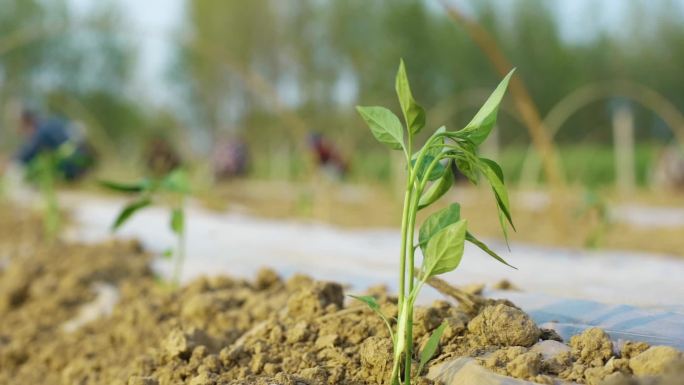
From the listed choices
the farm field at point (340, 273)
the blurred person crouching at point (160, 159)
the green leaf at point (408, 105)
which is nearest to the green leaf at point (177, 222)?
the farm field at point (340, 273)

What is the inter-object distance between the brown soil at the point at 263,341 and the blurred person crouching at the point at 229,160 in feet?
23.2

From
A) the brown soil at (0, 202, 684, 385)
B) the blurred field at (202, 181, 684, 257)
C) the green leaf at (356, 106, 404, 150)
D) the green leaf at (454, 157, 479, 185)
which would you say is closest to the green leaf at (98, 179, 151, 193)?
the brown soil at (0, 202, 684, 385)

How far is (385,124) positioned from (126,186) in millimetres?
942

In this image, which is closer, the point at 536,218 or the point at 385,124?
the point at 385,124

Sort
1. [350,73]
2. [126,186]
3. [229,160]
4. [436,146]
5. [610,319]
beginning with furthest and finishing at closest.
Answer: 1. [350,73]
2. [229,160]
3. [126,186]
4. [610,319]
5. [436,146]

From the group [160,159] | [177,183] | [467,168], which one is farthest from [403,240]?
[160,159]

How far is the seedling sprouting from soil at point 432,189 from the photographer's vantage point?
42.2 inches

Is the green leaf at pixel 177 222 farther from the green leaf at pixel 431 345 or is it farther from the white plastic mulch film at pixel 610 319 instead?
the green leaf at pixel 431 345

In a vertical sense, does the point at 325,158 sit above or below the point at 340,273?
above

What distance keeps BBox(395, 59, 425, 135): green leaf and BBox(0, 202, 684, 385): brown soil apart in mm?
331

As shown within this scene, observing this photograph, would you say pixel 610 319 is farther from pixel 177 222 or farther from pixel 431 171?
pixel 177 222

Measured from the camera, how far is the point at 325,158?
636 centimetres

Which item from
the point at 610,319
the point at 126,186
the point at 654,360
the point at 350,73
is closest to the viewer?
the point at 654,360

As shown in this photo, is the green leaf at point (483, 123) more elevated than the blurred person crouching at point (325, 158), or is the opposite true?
the green leaf at point (483, 123)
